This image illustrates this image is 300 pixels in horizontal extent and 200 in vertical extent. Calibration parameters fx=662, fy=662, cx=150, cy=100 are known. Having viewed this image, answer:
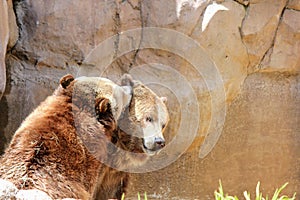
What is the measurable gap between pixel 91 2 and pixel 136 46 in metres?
0.61

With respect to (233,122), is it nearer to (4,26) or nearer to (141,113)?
(141,113)

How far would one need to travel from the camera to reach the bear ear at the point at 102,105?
4.71 metres

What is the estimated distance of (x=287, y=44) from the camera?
22.6 ft

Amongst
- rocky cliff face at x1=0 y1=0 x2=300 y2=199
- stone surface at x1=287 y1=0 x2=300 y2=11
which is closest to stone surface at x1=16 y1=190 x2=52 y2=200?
rocky cliff face at x1=0 y1=0 x2=300 y2=199

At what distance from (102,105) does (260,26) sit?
259 cm

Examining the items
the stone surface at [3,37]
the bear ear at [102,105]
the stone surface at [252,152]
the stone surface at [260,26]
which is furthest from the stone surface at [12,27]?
the stone surface at [260,26]

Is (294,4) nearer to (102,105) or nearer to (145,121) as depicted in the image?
(145,121)

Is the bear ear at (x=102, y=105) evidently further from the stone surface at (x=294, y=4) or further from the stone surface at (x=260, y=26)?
the stone surface at (x=294, y=4)

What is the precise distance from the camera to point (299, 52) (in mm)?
6965

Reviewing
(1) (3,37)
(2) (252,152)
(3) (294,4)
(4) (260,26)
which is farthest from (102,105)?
(3) (294,4)

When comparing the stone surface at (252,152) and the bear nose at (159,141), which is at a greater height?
the stone surface at (252,152)

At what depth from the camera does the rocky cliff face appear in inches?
247

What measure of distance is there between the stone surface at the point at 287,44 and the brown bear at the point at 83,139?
84.0 inches

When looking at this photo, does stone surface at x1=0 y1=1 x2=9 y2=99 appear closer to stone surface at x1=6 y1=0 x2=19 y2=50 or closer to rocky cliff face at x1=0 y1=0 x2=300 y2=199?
rocky cliff face at x1=0 y1=0 x2=300 y2=199
